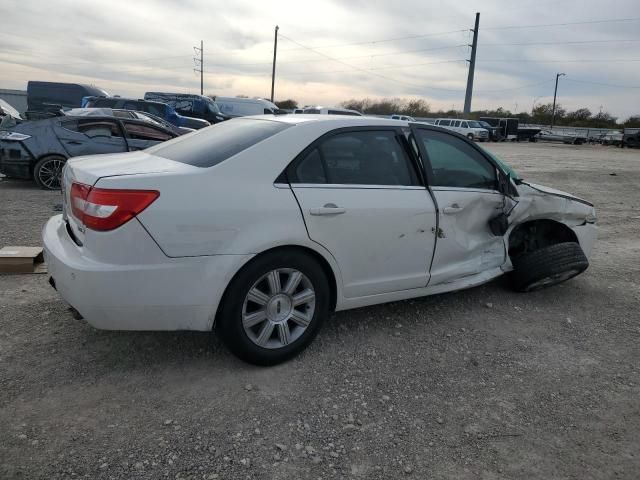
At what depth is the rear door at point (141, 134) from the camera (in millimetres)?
9055

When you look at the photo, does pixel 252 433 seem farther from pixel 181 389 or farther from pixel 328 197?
pixel 328 197

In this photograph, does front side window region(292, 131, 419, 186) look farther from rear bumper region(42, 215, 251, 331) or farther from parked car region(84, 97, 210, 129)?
parked car region(84, 97, 210, 129)

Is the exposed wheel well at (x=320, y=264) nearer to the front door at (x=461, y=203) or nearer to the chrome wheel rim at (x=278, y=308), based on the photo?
the chrome wheel rim at (x=278, y=308)

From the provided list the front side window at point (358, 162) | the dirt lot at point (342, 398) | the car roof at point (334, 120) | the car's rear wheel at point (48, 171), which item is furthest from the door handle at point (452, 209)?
the car's rear wheel at point (48, 171)

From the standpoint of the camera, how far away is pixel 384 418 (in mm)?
2762

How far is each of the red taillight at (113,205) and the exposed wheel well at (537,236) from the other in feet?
10.9

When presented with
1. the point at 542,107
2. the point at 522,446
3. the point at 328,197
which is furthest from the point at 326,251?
the point at 542,107

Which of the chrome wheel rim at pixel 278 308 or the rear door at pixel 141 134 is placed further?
the rear door at pixel 141 134

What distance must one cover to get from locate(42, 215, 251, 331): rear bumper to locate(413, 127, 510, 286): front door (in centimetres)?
165

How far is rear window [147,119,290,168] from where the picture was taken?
3.13 m

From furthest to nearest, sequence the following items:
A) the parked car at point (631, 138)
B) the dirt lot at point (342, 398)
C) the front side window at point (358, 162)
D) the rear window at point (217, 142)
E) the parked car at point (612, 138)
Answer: the parked car at point (612, 138) < the parked car at point (631, 138) < the front side window at point (358, 162) < the rear window at point (217, 142) < the dirt lot at point (342, 398)

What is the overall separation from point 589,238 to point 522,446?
9.47 feet

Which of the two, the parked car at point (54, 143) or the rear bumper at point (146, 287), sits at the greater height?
the parked car at point (54, 143)

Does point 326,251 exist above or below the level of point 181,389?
above
